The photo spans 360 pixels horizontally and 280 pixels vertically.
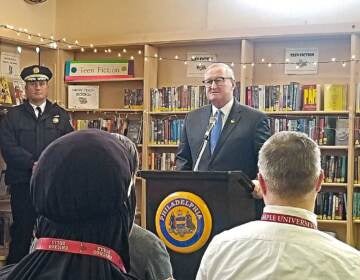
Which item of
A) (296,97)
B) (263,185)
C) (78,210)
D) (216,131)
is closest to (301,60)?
(296,97)

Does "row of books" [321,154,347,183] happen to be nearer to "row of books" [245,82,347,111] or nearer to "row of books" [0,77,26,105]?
"row of books" [245,82,347,111]

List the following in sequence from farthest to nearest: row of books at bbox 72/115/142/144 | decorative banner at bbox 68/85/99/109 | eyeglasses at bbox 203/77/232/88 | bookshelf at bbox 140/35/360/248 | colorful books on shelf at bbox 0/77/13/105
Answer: decorative banner at bbox 68/85/99/109, row of books at bbox 72/115/142/144, colorful books on shelf at bbox 0/77/13/105, bookshelf at bbox 140/35/360/248, eyeglasses at bbox 203/77/232/88

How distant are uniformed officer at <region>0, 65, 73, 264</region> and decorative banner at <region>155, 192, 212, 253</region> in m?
2.37

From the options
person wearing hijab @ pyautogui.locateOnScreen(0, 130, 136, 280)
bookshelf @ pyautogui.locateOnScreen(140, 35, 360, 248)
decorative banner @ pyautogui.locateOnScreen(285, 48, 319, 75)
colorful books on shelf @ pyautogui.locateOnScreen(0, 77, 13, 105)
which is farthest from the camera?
colorful books on shelf @ pyautogui.locateOnScreen(0, 77, 13, 105)

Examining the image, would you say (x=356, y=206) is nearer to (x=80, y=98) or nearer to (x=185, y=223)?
(x=185, y=223)

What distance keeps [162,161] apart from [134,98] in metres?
0.70

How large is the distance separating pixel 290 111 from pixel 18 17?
2740mm

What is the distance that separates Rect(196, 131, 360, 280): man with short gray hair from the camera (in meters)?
1.26

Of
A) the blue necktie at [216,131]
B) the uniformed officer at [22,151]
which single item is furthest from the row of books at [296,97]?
the uniformed officer at [22,151]

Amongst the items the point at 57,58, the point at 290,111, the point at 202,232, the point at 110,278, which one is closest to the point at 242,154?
the point at 202,232

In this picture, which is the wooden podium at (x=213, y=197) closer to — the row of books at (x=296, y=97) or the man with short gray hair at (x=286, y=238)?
the man with short gray hair at (x=286, y=238)

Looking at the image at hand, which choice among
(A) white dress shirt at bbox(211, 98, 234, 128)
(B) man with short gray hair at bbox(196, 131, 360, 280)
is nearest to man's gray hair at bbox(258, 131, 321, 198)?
(B) man with short gray hair at bbox(196, 131, 360, 280)

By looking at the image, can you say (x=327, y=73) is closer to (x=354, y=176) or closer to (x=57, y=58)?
(x=354, y=176)

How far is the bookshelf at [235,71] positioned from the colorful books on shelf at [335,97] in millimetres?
47
